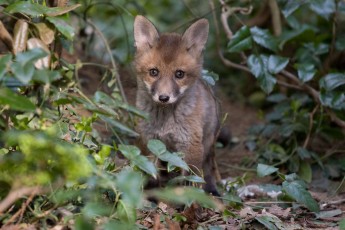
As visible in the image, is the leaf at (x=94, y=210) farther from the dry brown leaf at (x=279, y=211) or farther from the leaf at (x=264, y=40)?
the leaf at (x=264, y=40)

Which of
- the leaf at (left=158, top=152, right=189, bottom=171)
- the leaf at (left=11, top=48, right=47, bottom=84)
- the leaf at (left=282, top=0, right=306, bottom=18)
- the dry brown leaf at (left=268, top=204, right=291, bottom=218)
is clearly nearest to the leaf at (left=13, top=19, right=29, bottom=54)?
the leaf at (left=11, top=48, right=47, bottom=84)

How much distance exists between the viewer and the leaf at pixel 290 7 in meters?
6.16

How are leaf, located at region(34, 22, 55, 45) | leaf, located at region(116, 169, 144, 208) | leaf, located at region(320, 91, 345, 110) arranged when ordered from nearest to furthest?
leaf, located at region(116, 169, 144, 208) < leaf, located at region(34, 22, 55, 45) < leaf, located at region(320, 91, 345, 110)

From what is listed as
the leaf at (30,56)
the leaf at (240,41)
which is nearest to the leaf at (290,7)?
the leaf at (240,41)

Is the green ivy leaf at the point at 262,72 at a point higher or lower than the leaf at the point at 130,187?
lower

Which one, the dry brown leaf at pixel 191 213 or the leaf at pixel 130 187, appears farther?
the dry brown leaf at pixel 191 213

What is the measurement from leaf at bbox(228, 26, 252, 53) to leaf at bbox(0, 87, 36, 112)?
3.13 metres

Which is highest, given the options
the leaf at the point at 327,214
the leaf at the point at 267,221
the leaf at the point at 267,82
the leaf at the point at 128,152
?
the leaf at the point at 128,152

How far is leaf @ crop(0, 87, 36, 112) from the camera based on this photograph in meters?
3.29

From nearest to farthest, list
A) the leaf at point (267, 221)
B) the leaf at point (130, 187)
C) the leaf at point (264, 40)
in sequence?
1. the leaf at point (130, 187)
2. the leaf at point (267, 221)
3. the leaf at point (264, 40)

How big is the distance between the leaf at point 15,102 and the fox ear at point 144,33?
7.66ft

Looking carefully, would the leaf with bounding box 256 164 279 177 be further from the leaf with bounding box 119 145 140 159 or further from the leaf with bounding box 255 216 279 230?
the leaf with bounding box 119 145 140 159

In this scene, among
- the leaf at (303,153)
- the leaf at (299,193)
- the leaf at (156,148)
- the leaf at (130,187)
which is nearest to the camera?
the leaf at (130,187)

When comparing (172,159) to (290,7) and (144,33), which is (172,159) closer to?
(144,33)
